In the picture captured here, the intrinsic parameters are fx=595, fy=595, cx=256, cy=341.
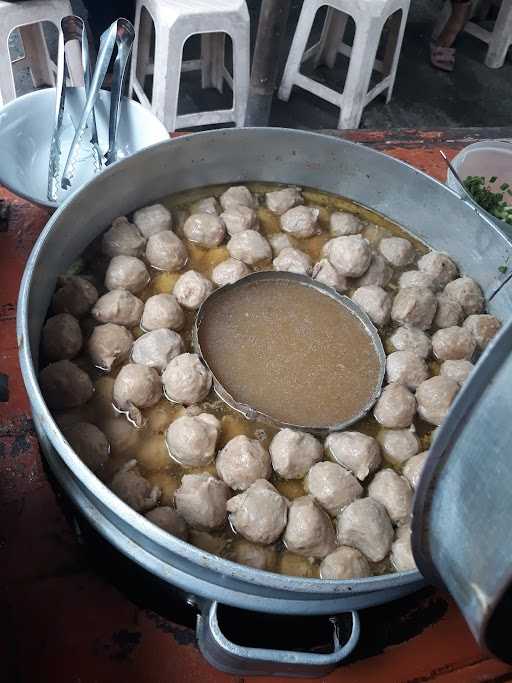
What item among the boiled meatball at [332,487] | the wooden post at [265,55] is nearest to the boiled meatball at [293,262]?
the boiled meatball at [332,487]

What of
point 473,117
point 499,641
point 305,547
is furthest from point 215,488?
point 473,117

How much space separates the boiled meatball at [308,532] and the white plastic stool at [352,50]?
10.7 feet

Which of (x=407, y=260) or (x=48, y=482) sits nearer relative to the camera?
(x=48, y=482)

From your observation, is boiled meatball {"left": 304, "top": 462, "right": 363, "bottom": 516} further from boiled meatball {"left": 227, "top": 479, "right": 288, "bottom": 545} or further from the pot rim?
the pot rim

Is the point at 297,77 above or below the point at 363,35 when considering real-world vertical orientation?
below

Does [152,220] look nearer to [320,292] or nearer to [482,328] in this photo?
[320,292]

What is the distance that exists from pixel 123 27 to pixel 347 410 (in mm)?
1640

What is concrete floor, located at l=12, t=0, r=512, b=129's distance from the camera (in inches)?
186

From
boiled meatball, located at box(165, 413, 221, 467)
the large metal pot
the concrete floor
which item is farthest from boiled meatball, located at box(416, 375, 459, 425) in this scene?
the concrete floor

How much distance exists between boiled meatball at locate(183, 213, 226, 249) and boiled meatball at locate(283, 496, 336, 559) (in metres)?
1.11

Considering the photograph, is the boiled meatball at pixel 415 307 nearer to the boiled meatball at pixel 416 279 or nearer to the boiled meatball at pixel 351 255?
the boiled meatball at pixel 416 279

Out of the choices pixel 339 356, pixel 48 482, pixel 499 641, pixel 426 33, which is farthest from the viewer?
pixel 426 33

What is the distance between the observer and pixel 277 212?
2537mm

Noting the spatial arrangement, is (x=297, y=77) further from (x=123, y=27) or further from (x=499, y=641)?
(x=499, y=641)
